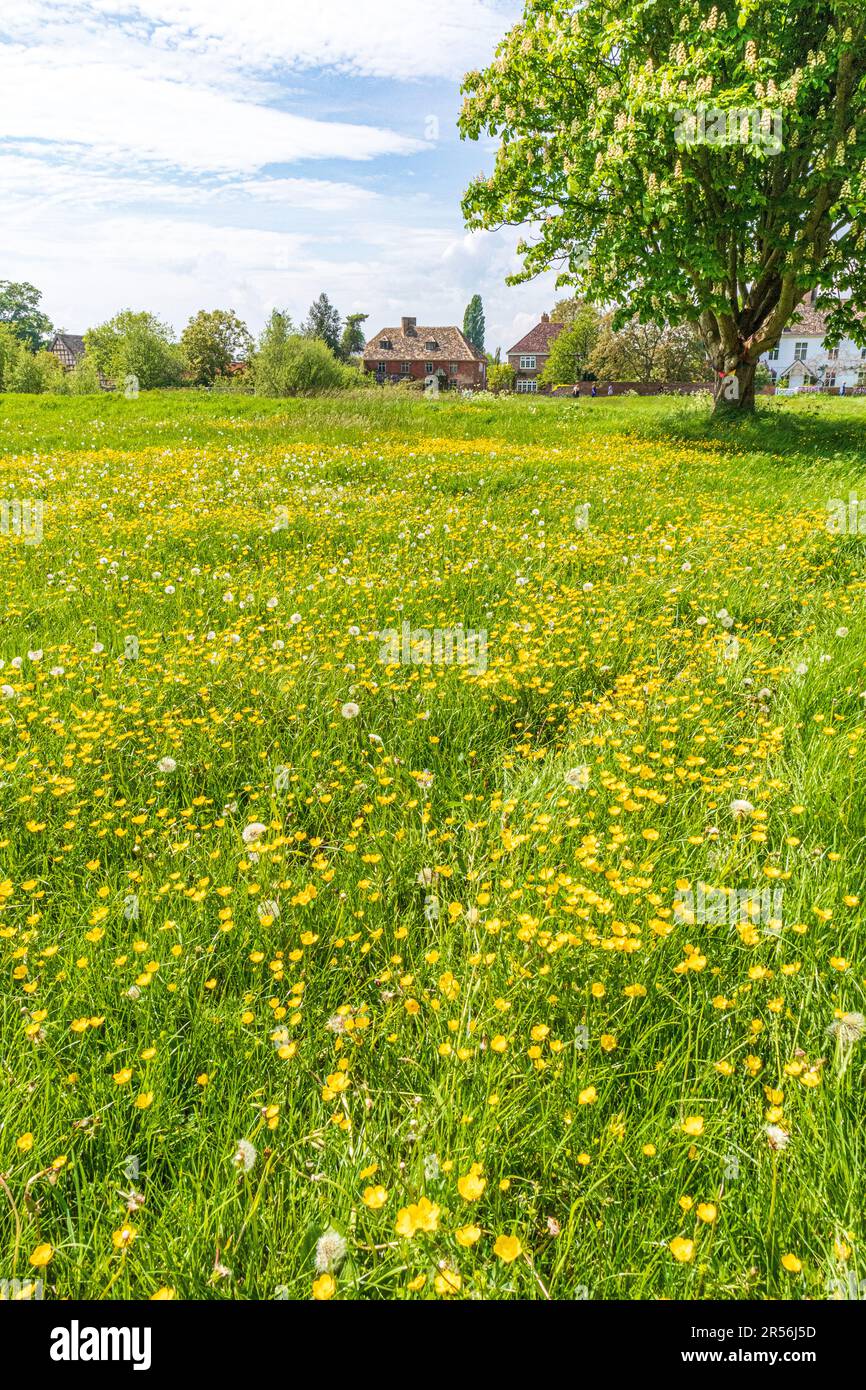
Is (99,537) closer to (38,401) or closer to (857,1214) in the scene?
(857,1214)

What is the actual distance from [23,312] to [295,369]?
108601mm

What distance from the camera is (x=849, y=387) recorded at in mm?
75438

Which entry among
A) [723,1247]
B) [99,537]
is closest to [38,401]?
[99,537]

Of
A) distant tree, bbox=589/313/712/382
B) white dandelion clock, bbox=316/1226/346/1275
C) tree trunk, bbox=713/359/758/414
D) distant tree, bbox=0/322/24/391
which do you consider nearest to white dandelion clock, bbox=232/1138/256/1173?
white dandelion clock, bbox=316/1226/346/1275

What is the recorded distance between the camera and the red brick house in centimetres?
9194

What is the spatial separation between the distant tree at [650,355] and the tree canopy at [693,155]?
52.0 meters

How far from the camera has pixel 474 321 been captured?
13100 centimetres

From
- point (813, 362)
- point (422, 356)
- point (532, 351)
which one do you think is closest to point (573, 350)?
point (422, 356)

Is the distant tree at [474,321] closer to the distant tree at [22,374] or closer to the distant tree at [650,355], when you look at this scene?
the distant tree at [650,355]

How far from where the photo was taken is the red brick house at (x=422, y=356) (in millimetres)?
91938

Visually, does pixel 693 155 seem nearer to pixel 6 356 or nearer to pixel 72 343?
pixel 6 356

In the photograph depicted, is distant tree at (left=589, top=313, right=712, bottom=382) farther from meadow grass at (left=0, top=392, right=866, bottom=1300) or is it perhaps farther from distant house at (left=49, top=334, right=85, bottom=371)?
distant house at (left=49, top=334, right=85, bottom=371)

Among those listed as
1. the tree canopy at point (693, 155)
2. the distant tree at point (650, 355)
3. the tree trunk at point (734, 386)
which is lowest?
the tree trunk at point (734, 386)

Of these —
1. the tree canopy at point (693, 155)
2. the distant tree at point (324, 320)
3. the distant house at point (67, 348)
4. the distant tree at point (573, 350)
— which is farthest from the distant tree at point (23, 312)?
the tree canopy at point (693, 155)
